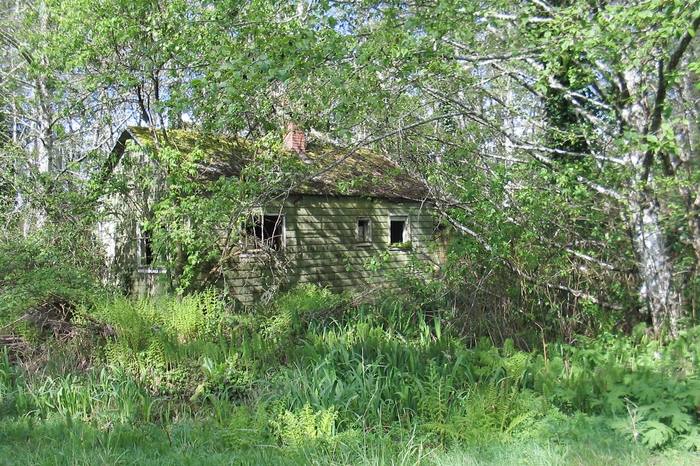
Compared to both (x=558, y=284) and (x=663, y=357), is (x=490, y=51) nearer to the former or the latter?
(x=558, y=284)

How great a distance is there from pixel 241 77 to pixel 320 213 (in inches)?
339

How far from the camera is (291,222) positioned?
564 inches

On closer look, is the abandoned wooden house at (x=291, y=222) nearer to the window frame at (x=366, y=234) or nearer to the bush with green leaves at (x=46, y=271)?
the window frame at (x=366, y=234)

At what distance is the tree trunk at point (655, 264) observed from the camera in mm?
7012

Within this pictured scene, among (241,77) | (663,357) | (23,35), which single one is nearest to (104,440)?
(241,77)

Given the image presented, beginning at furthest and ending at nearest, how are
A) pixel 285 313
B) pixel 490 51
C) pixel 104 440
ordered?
pixel 285 313 → pixel 490 51 → pixel 104 440

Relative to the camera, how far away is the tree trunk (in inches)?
276

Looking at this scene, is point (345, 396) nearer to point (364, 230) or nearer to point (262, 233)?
point (262, 233)

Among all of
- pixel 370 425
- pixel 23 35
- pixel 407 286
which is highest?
pixel 23 35

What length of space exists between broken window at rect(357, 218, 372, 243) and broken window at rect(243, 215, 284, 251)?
2.73 metres

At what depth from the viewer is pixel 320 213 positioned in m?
14.9

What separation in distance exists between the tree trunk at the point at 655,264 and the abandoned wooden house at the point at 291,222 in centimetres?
444

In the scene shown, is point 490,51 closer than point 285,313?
Yes

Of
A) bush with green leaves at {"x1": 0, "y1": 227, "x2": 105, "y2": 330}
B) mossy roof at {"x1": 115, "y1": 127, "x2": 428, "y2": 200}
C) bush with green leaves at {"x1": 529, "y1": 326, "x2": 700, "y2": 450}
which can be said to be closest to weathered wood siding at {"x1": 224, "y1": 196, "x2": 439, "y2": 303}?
mossy roof at {"x1": 115, "y1": 127, "x2": 428, "y2": 200}
